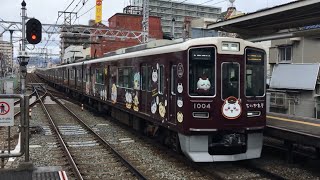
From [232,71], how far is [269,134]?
1872 millimetres

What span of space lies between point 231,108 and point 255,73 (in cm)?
108

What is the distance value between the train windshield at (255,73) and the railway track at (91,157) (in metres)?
3.14

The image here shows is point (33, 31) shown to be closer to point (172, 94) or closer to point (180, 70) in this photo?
point (172, 94)

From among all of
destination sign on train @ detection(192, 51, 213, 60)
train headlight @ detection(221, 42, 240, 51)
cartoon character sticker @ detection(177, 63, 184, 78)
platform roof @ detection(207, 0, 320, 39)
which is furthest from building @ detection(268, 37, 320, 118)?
cartoon character sticker @ detection(177, 63, 184, 78)

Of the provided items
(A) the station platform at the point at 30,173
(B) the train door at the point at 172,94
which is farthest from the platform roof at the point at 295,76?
(A) the station platform at the point at 30,173

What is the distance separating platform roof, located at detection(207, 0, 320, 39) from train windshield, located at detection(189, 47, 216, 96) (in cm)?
280

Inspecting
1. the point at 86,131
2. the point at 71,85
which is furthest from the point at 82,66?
the point at 86,131

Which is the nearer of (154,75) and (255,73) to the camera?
(255,73)

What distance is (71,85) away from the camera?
29.5 meters

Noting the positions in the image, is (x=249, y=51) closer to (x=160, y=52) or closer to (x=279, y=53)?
(x=160, y=52)

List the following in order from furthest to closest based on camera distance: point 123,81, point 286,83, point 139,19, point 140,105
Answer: point 139,19, point 286,83, point 123,81, point 140,105

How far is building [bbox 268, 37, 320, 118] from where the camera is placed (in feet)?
45.8

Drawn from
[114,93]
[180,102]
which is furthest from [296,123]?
[114,93]

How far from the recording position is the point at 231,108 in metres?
8.72
